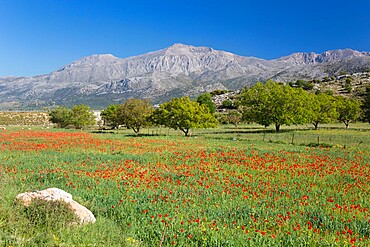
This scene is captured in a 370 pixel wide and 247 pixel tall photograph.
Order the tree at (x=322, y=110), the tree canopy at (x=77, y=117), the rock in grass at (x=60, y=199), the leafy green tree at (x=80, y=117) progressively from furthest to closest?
the tree canopy at (x=77, y=117) < the leafy green tree at (x=80, y=117) < the tree at (x=322, y=110) < the rock in grass at (x=60, y=199)

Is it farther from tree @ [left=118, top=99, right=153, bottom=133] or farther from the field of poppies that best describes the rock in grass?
tree @ [left=118, top=99, right=153, bottom=133]

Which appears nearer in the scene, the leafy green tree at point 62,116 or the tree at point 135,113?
the tree at point 135,113

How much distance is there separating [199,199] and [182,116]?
3778 centimetres

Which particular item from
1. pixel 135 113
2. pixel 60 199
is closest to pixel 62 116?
pixel 135 113

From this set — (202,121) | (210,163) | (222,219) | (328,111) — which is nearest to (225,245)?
(222,219)

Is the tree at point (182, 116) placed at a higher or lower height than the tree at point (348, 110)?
lower

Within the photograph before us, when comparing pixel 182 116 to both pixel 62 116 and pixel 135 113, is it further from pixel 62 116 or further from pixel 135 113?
pixel 62 116

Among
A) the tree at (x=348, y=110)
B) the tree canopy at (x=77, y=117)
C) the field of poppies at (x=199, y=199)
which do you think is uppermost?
the tree at (x=348, y=110)

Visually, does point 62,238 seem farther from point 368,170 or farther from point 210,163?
point 368,170

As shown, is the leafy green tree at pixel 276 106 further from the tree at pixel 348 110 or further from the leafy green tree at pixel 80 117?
the leafy green tree at pixel 80 117

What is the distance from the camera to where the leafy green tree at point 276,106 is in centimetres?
5481

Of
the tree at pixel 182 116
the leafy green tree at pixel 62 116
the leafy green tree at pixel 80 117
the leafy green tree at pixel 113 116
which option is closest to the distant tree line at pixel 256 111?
the tree at pixel 182 116

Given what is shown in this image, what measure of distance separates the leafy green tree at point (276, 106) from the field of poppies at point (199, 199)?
31673 mm

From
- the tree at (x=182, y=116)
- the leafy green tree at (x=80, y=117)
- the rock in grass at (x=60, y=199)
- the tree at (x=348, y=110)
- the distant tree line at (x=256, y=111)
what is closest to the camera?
the rock in grass at (x=60, y=199)
